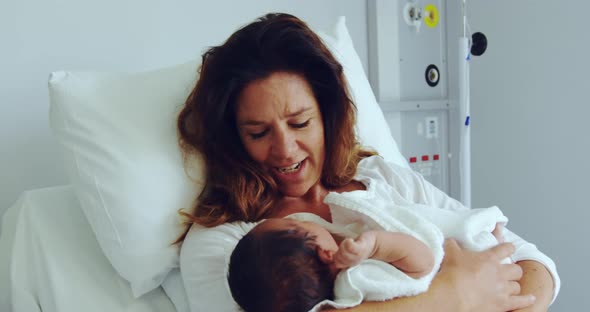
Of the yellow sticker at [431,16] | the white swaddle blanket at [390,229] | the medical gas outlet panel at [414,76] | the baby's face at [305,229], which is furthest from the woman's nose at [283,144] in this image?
the yellow sticker at [431,16]

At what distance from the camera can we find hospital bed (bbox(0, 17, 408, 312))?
3.41ft

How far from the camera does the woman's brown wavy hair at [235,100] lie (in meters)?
1.06

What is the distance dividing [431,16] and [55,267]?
6.12 ft

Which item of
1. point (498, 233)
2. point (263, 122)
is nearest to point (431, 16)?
point (498, 233)

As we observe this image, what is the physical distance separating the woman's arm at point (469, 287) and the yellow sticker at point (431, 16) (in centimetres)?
138

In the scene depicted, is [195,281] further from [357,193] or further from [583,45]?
[583,45]

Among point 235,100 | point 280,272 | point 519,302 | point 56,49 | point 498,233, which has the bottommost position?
point 519,302

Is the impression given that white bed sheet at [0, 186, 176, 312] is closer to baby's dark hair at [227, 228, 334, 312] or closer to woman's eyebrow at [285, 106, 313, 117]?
baby's dark hair at [227, 228, 334, 312]

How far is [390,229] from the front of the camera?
35.7 inches

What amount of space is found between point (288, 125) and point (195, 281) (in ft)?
1.31

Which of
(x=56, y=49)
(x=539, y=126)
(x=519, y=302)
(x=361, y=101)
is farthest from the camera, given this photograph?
(x=539, y=126)

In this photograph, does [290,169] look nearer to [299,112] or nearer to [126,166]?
[299,112]

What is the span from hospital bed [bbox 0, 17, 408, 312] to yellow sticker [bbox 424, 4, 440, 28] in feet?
4.74

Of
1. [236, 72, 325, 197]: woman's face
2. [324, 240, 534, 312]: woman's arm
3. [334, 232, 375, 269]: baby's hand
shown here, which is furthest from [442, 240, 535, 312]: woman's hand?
[236, 72, 325, 197]: woman's face
